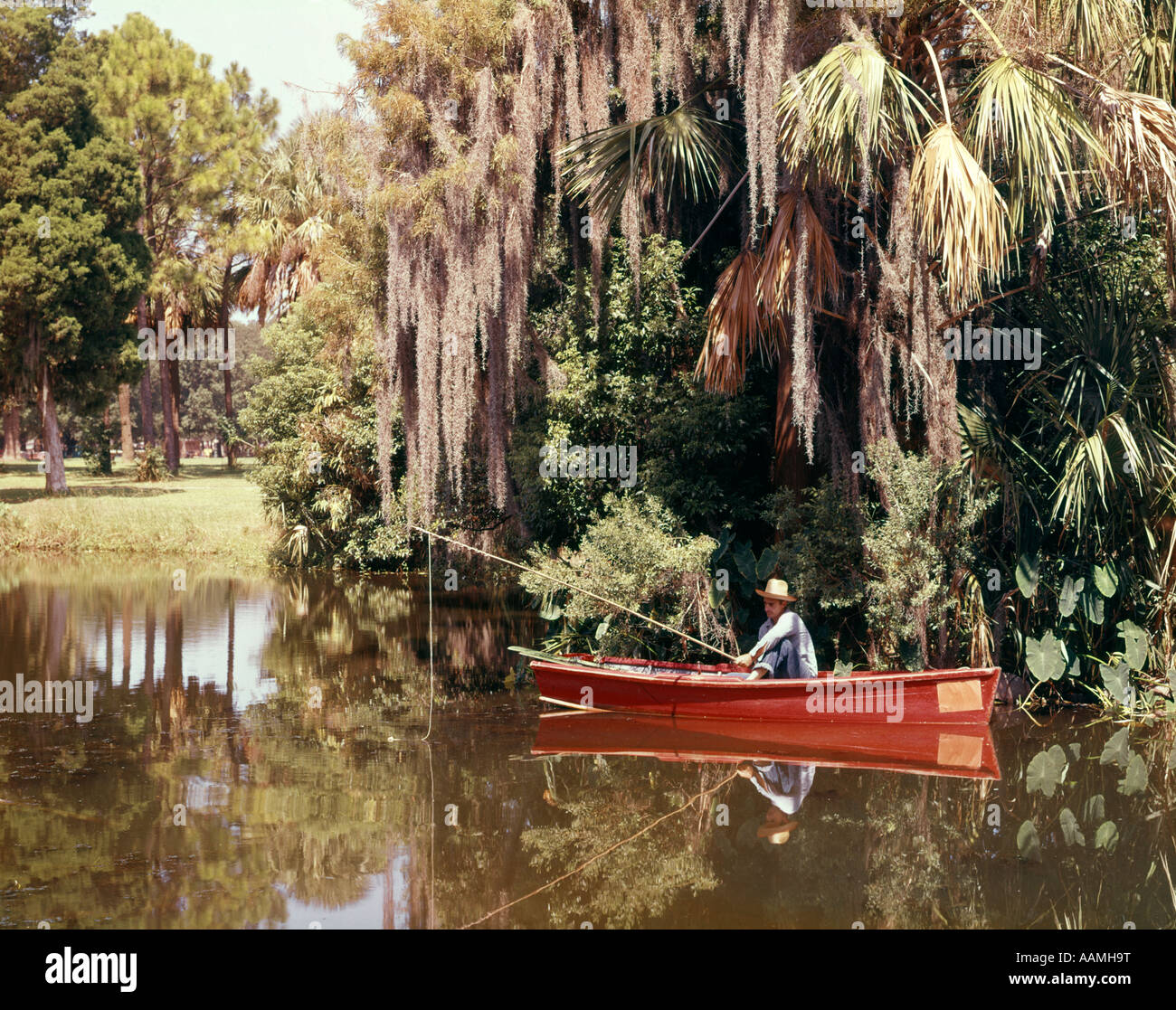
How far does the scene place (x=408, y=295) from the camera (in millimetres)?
14352

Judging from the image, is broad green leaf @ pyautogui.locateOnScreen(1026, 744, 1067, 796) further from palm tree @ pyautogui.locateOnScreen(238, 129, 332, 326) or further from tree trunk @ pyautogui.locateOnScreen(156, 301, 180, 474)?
tree trunk @ pyautogui.locateOnScreen(156, 301, 180, 474)

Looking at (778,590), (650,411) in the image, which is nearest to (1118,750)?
(778,590)

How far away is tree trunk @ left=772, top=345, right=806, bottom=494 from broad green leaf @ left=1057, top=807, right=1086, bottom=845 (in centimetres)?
514

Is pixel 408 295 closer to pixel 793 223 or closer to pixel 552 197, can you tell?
pixel 552 197

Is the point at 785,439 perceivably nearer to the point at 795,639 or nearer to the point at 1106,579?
the point at 795,639

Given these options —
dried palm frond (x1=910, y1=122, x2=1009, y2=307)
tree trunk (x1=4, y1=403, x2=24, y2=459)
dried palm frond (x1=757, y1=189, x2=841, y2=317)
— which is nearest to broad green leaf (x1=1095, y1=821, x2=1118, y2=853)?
dried palm frond (x1=910, y1=122, x2=1009, y2=307)

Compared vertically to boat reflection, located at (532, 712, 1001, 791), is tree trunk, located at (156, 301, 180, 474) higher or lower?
higher

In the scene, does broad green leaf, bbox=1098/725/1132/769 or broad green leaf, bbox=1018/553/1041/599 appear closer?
broad green leaf, bbox=1098/725/1132/769

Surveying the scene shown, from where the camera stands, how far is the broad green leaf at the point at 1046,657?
1181cm

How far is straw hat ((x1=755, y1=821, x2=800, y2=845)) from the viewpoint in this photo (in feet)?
27.0

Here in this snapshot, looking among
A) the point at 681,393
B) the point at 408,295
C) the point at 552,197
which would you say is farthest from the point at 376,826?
the point at 552,197

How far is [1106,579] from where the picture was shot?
38.5ft

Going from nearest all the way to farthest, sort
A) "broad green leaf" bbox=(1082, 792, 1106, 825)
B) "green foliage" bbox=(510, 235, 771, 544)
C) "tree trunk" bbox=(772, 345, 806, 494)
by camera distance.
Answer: "broad green leaf" bbox=(1082, 792, 1106, 825) < "tree trunk" bbox=(772, 345, 806, 494) < "green foliage" bbox=(510, 235, 771, 544)

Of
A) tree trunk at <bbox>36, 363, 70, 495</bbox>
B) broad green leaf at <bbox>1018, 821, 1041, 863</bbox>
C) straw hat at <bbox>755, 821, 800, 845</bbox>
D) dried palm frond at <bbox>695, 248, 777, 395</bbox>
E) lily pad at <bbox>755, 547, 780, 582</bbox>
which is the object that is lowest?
broad green leaf at <bbox>1018, 821, 1041, 863</bbox>
